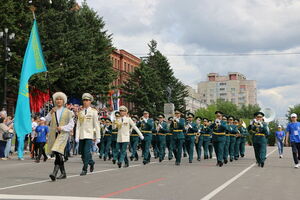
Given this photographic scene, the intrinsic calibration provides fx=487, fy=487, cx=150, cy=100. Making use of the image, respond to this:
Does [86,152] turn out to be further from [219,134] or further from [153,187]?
[219,134]

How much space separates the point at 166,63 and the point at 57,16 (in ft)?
129

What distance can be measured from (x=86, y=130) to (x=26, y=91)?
1002 centimetres

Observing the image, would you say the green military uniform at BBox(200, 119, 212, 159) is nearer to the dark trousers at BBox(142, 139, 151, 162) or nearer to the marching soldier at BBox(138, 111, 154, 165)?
the marching soldier at BBox(138, 111, 154, 165)

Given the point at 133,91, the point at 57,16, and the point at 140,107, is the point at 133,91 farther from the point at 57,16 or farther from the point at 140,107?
the point at 57,16

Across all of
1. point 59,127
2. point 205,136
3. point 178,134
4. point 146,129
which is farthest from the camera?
point 205,136

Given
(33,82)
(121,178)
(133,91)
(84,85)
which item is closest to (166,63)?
(133,91)

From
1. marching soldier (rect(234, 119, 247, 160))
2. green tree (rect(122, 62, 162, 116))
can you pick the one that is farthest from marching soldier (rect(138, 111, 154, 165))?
green tree (rect(122, 62, 162, 116))

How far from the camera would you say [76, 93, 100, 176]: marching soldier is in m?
12.6

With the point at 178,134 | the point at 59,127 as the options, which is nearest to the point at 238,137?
the point at 178,134

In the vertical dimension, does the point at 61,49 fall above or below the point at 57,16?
below

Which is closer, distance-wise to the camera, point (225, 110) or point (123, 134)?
point (123, 134)

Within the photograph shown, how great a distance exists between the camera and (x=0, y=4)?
33688 mm

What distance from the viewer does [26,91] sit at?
21.8 meters

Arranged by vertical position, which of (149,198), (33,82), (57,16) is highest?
(57,16)
